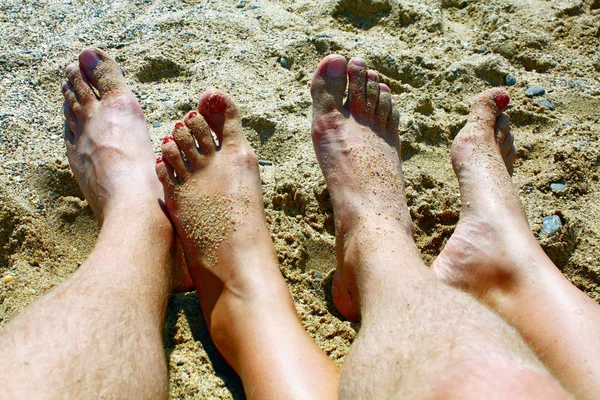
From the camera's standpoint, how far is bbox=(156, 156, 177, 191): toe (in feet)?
6.31

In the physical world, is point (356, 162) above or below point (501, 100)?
below

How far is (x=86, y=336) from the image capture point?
129 centimetres

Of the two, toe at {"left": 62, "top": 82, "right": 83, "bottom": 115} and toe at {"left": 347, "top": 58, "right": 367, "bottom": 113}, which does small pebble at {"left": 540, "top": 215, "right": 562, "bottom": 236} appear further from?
toe at {"left": 62, "top": 82, "right": 83, "bottom": 115}

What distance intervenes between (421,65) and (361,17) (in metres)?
0.43

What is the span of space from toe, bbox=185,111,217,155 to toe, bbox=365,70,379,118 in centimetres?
58

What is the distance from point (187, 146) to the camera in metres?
1.98

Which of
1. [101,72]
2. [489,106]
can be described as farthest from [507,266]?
[101,72]

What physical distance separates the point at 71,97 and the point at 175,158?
552mm

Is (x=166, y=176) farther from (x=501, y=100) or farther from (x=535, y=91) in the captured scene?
(x=535, y=91)

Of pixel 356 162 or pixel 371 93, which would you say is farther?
pixel 371 93

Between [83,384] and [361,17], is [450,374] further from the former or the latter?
[361,17]

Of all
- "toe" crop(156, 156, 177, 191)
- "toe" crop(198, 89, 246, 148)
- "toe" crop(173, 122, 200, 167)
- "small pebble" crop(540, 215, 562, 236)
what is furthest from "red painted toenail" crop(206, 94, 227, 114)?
"small pebble" crop(540, 215, 562, 236)

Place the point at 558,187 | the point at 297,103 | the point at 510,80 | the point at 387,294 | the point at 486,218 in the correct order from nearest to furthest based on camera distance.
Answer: the point at 387,294 < the point at 486,218 < the point at 558,187 < the point at 297,103 < the point at 510,80

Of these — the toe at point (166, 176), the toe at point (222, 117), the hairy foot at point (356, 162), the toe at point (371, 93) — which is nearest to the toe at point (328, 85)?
the hairy foot at point (356, 162)
